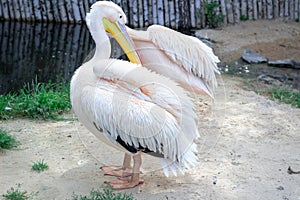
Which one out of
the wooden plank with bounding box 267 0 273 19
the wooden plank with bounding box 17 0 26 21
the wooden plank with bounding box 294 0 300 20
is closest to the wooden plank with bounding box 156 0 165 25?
the wooden plank with bounding box 267 0 273 19

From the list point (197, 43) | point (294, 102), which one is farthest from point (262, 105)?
point (197, 43)

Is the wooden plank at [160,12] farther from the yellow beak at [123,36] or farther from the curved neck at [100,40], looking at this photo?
the curved neck at [100,40]

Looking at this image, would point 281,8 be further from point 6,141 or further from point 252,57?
point 6,141

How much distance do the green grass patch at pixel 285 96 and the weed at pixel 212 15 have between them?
3.58 m

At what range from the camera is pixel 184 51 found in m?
4.94

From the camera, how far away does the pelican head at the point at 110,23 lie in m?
4.55

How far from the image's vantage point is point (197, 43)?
4.98 metres

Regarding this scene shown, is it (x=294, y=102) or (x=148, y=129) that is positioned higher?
(x=148, y=129)

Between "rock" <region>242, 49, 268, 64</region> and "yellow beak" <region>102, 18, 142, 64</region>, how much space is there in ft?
12.7

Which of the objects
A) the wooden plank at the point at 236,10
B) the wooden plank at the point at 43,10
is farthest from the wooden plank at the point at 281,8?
the wooden plank at the point at 43,10

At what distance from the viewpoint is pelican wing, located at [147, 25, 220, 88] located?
491 cm

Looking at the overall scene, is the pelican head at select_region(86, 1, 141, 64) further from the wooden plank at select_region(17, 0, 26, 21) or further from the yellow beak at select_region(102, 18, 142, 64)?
the wooden plank at select_region(17, 0, 26, 21)

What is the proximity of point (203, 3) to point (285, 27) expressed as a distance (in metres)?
1.52

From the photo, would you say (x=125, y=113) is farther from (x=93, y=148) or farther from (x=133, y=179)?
(x=93, y=148)
